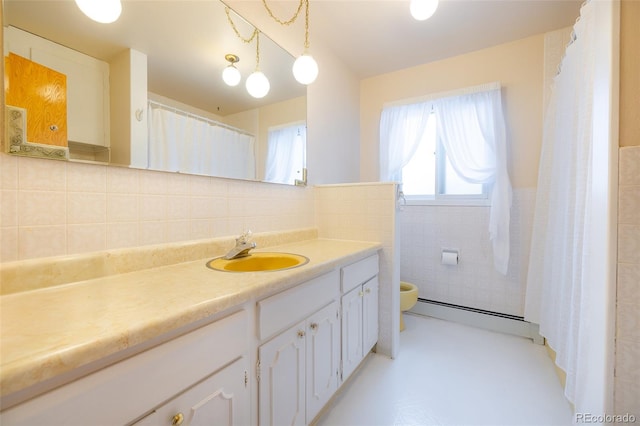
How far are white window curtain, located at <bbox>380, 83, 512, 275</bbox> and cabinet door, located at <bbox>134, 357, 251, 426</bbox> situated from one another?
2.19 meters

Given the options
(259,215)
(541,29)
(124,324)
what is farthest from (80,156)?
(541,29)

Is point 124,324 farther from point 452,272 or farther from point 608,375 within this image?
point 452,272

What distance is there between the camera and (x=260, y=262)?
1.37 meters

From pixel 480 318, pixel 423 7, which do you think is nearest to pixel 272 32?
pixel 423 7

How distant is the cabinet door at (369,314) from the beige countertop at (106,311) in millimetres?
721

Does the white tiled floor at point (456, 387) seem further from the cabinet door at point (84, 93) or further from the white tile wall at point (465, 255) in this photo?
the cabinet door at point (84, 93)

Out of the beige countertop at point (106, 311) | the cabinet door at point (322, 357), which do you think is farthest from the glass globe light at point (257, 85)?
the cabinet door at point (322, 357)

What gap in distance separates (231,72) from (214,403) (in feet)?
5.07

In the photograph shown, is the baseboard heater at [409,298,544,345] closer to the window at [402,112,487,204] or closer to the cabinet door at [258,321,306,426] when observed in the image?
the window at [402,112,487,204]

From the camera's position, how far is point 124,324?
54 centimetres

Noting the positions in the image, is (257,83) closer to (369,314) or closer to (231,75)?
(231,75)

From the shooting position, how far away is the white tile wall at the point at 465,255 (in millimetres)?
2166

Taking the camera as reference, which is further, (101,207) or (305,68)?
(305,68)

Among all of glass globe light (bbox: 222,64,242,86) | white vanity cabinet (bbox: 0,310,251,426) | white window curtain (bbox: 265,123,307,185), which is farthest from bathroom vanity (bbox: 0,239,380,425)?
glass globe light (bbox: 222,64,242,86)
